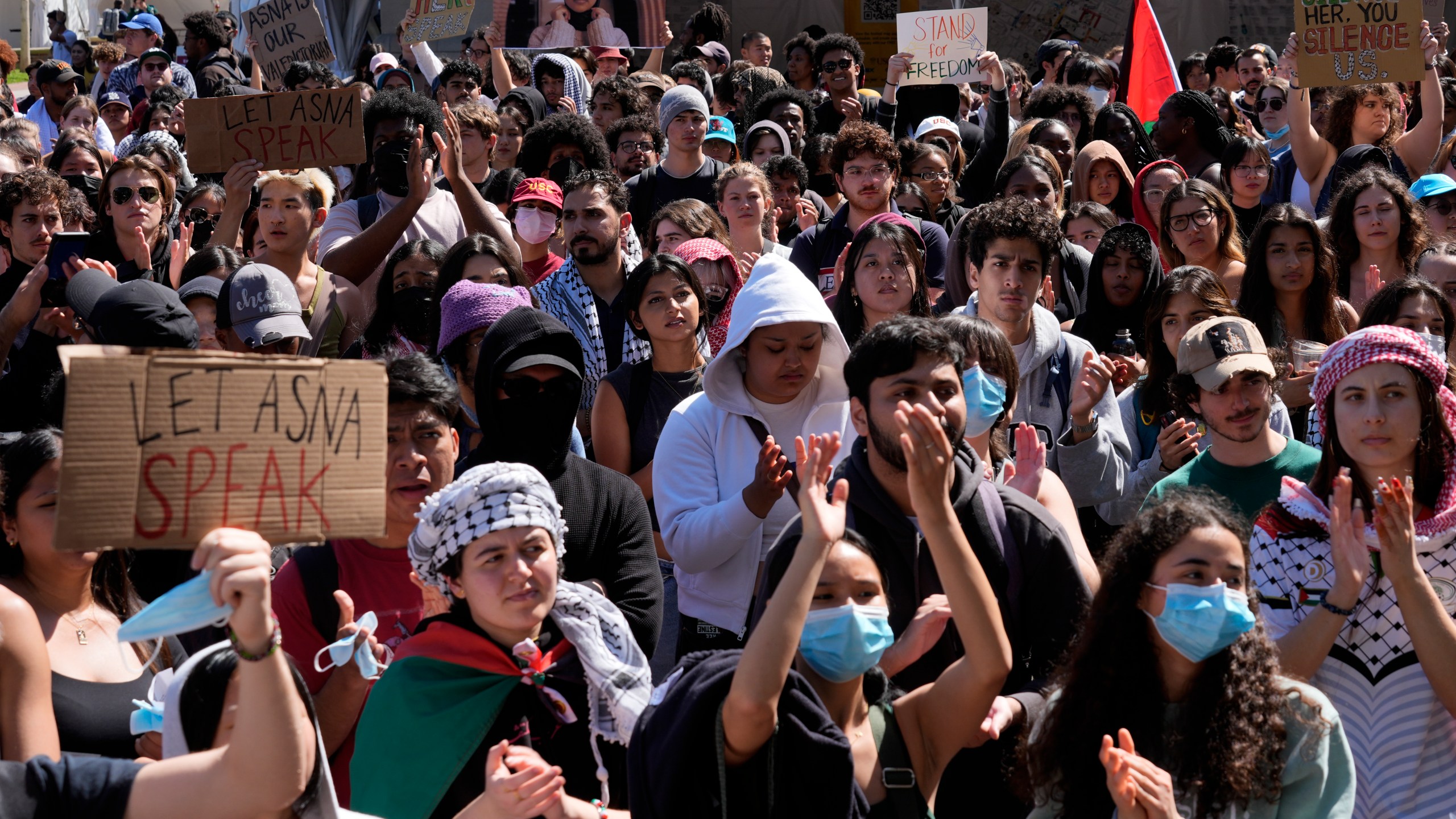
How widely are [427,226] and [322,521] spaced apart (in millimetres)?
4679

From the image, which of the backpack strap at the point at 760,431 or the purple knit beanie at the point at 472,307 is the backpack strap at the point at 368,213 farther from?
the backpack strap at the point at 760,431

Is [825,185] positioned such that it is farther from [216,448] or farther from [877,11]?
[877,11]

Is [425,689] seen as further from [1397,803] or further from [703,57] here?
[703,57]

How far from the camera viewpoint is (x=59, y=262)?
226 inches

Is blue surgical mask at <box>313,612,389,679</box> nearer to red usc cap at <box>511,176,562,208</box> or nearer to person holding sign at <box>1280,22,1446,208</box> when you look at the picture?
red usc cap at <box>511,176,562,208</box>

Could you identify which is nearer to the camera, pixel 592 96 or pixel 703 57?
pixel 592 96

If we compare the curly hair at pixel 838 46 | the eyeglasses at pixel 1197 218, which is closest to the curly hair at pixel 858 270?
the eyeglasses at pixel 1197 218

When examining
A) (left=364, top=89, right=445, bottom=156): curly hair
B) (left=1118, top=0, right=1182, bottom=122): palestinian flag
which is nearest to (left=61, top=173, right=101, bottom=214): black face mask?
(left=364, top=89, right=445, bottom=156): curly hair

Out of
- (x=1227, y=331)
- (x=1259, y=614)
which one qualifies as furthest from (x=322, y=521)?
(x=1227, y=331)

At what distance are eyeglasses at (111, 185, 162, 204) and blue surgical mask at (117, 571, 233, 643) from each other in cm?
516

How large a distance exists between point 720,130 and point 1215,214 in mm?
3849

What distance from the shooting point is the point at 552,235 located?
7.29 m

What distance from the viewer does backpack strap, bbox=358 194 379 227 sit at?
6840 millimetres

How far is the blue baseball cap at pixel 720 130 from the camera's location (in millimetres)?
9570
